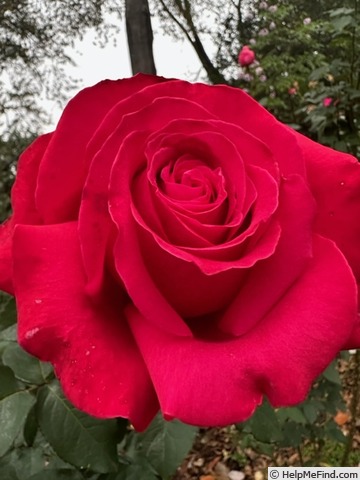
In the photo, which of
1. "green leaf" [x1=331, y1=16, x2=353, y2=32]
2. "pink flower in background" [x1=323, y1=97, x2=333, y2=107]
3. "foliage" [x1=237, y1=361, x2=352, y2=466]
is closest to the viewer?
"foliage" [x1=237, y1=361, x2=352, y2=466]

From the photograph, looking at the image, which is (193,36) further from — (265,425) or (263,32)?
(265,425)

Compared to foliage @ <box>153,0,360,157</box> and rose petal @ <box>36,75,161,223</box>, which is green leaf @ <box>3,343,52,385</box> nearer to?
rose petal @ <box>36,75,161,223</box>

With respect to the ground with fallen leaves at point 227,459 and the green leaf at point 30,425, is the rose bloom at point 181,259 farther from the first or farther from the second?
the ground with fallen leaves at point 227,459

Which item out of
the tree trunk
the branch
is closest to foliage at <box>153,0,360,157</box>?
the branch

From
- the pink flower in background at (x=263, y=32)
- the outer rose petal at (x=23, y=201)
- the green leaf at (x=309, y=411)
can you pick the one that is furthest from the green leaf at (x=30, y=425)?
the pink flower in background at (x=263, y=32)

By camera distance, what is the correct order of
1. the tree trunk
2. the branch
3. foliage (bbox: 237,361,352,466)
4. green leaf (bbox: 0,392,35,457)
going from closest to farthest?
green leaf (bbox: 0,392,35,457) → foliage (bbox: 237,361,352,466) → the tree trunk → the branch

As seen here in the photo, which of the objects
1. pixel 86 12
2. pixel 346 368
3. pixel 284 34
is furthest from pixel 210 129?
pixel 284 34
